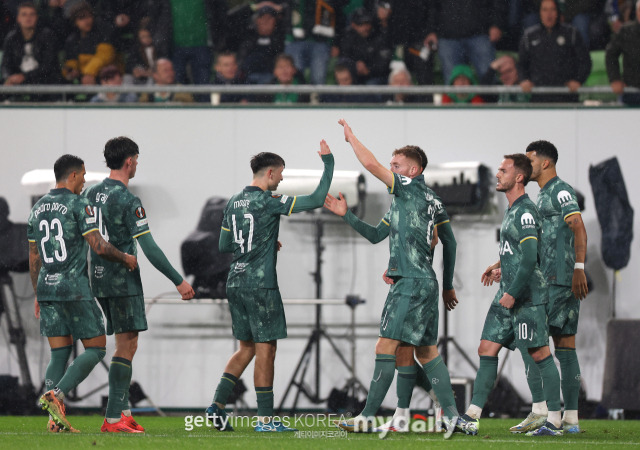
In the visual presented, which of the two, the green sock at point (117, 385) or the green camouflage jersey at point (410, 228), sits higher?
the green camouflage jersey at point (410, 228)

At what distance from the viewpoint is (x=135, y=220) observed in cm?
659

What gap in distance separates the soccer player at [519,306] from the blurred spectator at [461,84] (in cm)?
388

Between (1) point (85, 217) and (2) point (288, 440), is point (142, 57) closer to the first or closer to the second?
(1) point (85, 217)

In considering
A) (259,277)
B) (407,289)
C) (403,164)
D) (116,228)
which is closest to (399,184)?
(403,164)

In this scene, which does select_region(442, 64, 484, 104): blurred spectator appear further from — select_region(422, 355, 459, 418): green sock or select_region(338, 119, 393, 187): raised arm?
select_region(422, 355, 459, 418): green sock

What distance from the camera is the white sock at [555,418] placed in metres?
6.82

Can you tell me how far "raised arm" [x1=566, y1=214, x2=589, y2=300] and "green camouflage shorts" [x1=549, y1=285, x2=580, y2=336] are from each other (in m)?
0.06

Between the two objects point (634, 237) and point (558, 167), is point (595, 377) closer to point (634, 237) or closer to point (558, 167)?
point (634, 237)

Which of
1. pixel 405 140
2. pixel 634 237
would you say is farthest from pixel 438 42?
pixel 634 237

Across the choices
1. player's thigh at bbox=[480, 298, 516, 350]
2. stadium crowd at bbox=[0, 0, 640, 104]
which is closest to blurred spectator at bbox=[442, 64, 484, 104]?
stadium crowd at bbox=[0, 0, 640, 104]

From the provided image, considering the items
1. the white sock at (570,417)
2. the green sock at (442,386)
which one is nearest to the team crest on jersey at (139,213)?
the green sock at (442,386)

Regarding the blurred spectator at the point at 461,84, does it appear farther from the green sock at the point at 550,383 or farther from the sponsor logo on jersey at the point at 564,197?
the green sock at the point at 550,383

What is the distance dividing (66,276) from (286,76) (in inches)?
192

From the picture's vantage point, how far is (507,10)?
39.0 feet
